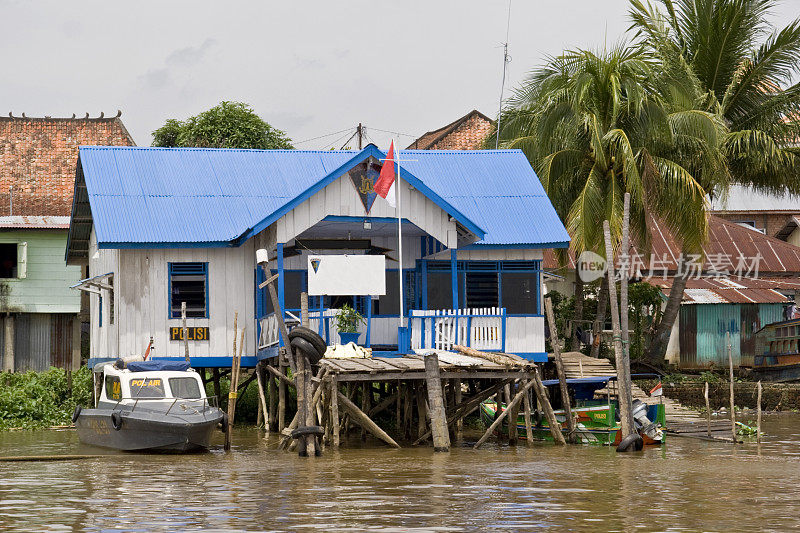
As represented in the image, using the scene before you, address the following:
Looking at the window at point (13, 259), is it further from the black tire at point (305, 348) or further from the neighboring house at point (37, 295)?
the black tire at point (305, 348)

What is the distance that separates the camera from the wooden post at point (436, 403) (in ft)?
73.6

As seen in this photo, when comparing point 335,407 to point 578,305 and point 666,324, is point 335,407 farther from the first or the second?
point 666,324

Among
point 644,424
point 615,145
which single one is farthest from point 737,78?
point 644,424

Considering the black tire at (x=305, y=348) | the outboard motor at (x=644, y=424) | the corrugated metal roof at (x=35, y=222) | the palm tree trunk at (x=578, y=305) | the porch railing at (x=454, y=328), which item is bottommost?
the outboard motor at (x=644, y=424)

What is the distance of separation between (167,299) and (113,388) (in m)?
3.36

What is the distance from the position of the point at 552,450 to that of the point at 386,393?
682cm

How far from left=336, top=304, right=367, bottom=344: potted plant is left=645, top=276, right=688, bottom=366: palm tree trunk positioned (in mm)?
14197

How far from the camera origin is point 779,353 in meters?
38.3

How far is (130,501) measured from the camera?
53.2 feet

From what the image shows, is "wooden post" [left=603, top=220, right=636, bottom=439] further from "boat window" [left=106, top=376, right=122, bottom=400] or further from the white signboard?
"boat window" [left=106, top=376, right=122, bottom=400]

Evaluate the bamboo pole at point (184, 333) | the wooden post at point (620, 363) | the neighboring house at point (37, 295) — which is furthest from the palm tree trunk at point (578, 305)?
the neighboring house at point (37, 295)

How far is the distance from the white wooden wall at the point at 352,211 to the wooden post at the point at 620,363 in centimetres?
413

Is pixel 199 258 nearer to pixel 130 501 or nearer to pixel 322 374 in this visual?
pixel 322 374

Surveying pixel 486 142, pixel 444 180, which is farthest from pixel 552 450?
pixel 486 142
